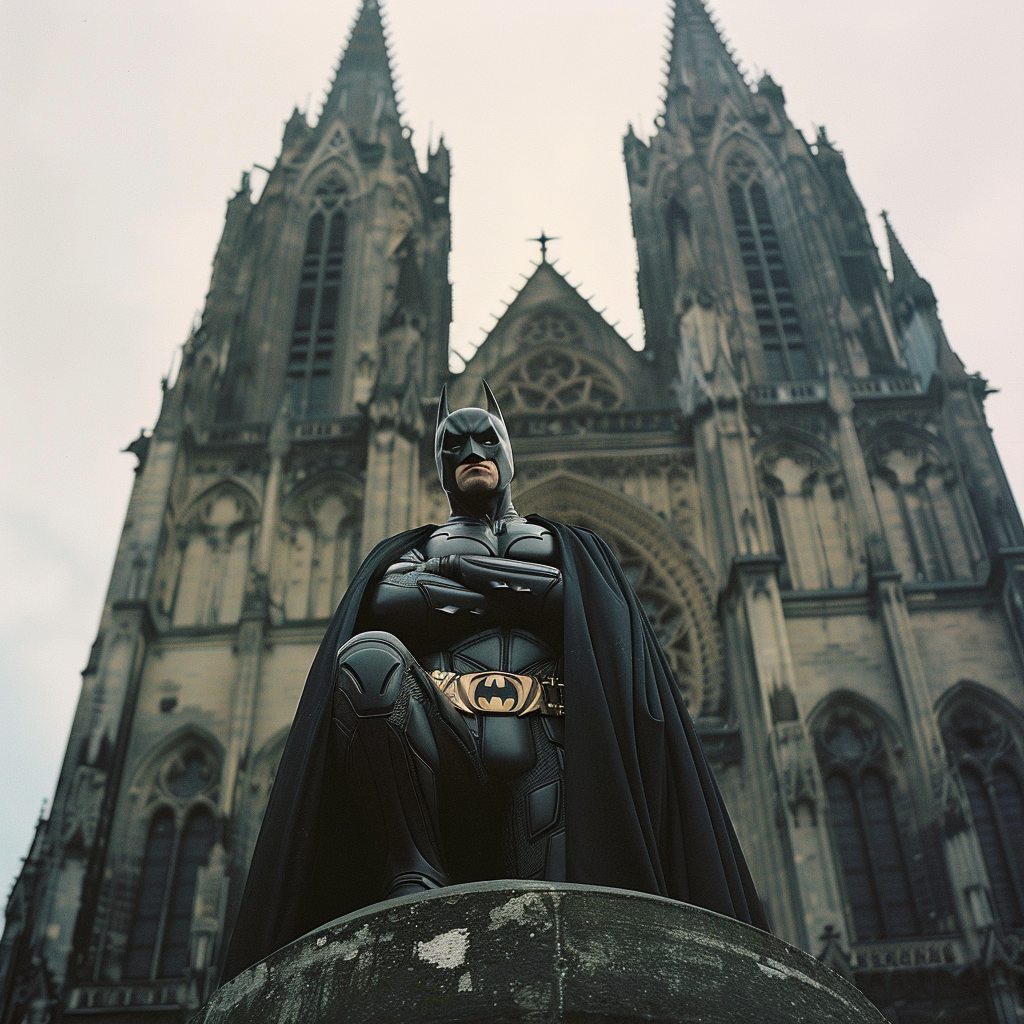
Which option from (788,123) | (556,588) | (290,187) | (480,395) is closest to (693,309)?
(480,395)

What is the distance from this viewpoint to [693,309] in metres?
24.4

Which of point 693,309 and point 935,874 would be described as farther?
point 693,309

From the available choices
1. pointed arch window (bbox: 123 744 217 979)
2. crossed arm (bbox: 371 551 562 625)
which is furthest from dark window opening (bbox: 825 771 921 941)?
crossed arm (bbox: 371 551 562 625)

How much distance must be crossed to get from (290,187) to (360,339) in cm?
624

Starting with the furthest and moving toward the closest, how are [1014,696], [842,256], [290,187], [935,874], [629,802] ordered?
[290,187]
[842,256]
[1014,696]
[935,874]
[629,802]

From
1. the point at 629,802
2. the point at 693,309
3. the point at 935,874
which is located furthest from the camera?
the point at 693,309

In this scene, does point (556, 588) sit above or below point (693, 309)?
below

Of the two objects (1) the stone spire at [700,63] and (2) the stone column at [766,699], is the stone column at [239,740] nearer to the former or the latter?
(2) the stone column at [766,699]

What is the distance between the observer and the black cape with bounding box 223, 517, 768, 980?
9.93 ft

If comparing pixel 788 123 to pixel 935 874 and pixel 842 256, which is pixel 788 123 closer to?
pixel 842 256

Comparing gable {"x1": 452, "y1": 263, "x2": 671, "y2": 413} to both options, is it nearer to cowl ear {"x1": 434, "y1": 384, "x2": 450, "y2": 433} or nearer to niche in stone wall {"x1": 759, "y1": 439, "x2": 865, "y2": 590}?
niche in stone wall {"x1": 759, "y1": 439, "x2": 865, "y2": 590}

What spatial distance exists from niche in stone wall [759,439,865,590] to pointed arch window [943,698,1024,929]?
2.76 metres

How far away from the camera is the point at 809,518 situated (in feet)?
71.6

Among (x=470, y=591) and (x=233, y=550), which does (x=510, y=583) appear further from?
(x=233, y=550)
